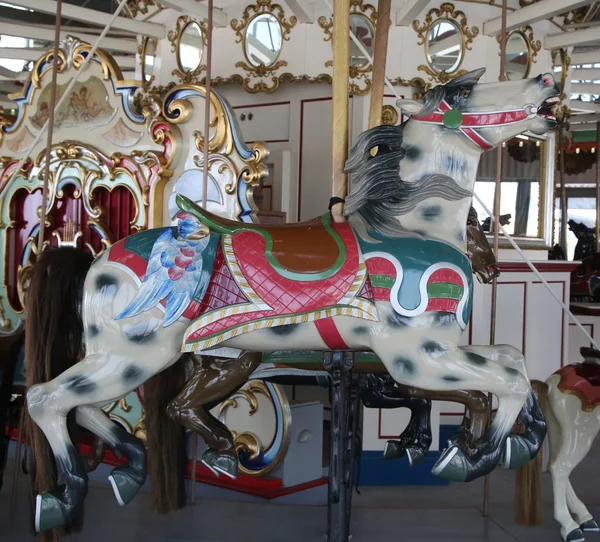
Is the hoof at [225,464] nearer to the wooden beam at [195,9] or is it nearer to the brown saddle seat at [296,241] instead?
the brown saddle seat at [296,241]

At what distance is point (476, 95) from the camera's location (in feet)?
7.04

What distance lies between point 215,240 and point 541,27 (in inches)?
148

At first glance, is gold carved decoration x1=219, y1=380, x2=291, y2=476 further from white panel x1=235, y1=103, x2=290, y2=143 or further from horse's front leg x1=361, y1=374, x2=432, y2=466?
white panel x1=235, y1=103, x2=290, y2=143

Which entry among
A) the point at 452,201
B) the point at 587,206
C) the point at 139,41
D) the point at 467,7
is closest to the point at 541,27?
the point at 467,7

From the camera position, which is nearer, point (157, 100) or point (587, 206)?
point (157, 100)

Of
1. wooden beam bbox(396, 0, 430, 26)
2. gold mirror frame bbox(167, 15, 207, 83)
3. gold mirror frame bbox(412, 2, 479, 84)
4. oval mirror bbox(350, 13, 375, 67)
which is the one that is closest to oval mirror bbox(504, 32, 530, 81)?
gold mirror frame bbox(412, 2, 479, 84)

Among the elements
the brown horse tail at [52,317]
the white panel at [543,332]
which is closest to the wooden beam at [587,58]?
the white panel at [543,332]

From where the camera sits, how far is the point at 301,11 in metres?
4.51

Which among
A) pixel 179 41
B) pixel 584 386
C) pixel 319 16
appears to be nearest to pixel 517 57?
pixel 319 16

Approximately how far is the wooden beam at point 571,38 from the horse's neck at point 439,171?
3146mm

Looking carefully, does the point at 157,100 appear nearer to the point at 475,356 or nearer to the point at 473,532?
the point at 475,356

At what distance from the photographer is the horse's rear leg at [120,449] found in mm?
2197

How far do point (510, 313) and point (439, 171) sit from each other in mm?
2886

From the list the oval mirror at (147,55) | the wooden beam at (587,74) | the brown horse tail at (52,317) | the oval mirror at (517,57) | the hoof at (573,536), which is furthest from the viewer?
the wooden beam at (587,74)
